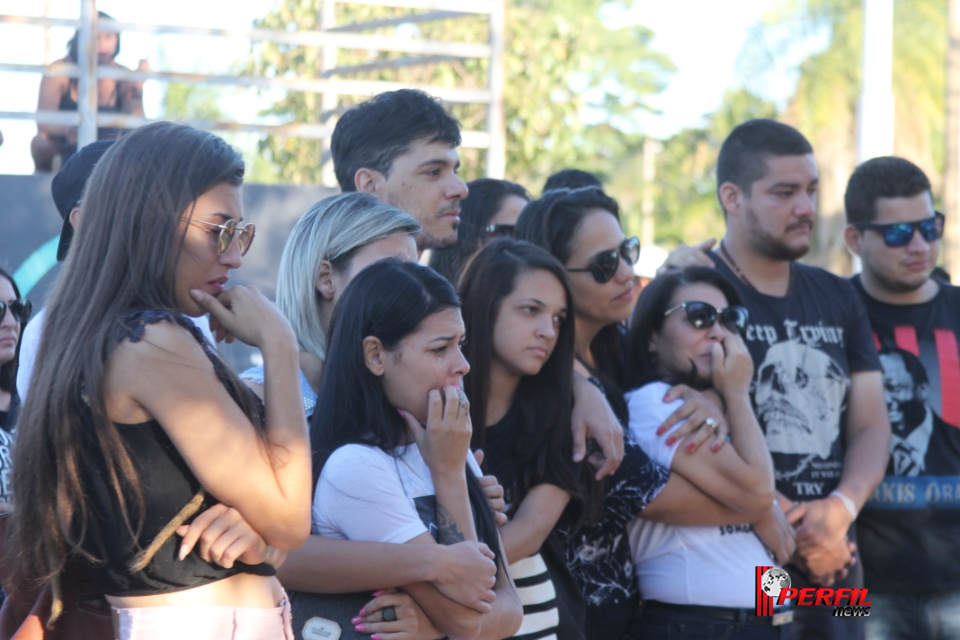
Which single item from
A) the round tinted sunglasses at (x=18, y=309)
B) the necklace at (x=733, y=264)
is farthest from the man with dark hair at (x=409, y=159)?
the necklace at (x=733, y=264)

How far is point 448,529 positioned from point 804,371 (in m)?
2.19

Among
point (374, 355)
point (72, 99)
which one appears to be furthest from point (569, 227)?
point (72, 99)

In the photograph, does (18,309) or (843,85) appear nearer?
(18,309)

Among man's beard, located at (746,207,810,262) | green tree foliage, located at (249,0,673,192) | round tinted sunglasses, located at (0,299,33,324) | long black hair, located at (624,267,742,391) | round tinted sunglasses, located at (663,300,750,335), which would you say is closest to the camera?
round tinted sunglasses, located at (0,299,33,324)

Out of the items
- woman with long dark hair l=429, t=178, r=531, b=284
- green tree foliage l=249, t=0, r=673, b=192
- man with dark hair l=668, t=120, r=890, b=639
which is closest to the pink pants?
woman with long dark hair l=429, t=178, r=531, b=284

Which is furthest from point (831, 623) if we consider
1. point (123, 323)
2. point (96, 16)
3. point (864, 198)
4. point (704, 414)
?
point (96, 16)

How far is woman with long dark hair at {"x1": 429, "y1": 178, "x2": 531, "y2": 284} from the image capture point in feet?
15.5

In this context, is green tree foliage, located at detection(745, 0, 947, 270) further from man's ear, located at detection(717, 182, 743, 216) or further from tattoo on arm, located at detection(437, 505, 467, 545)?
tattoo on arm, located at detection(437, 505, 467, 545)

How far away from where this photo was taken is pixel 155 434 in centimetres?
235

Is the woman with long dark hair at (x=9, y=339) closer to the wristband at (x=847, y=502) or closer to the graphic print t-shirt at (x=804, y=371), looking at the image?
the graphic print t-shirt at (x=804, y=371)

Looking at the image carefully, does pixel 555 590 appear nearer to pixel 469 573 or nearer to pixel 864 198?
pixel 469 573

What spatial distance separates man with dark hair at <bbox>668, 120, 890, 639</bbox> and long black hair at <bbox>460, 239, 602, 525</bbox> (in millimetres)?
1101

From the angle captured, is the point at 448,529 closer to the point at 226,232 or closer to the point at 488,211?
the point at 226,232

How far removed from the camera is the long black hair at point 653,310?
4.25 meters
